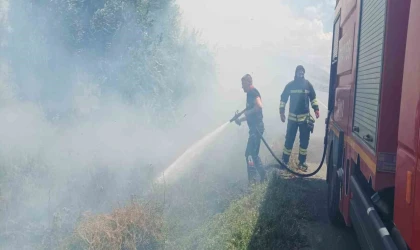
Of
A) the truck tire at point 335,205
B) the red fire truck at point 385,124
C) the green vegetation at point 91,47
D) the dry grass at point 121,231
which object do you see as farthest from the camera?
the green vegetation at point 91,47

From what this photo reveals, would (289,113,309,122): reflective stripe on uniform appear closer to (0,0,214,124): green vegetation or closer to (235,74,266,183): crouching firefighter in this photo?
(235,74,266,183): crouching firefighter

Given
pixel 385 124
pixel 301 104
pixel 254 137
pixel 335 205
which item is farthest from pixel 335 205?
pixel 301 104

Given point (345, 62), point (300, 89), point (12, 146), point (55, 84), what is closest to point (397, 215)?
point (345, 62)

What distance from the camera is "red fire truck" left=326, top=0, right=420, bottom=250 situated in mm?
1817

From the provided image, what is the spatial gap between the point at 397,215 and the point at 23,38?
8632mm

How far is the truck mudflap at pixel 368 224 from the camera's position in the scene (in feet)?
6.86

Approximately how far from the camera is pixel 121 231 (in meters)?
5.47

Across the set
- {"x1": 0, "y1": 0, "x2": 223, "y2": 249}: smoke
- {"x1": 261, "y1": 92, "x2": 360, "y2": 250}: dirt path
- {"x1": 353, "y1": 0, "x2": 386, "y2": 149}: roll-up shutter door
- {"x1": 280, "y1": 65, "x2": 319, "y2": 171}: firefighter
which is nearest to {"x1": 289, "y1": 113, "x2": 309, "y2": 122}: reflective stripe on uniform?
{"x1": 280, "y1": 65, "x2": 319, "y2": 171}: firefighter

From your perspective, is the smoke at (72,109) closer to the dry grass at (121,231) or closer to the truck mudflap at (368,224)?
the dry grass at (121,231)

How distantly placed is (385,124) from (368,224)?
67cm

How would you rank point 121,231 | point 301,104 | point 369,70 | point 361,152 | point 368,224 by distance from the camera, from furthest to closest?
point 301,104, point 121,231, point 361,152, point 369,70, point 368,224

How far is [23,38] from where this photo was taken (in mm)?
8531

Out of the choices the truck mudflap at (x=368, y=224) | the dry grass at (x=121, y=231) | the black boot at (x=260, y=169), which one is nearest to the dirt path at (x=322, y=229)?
the black boot at (x=260, y=169)

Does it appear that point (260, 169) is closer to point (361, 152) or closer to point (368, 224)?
point (361, 152)
